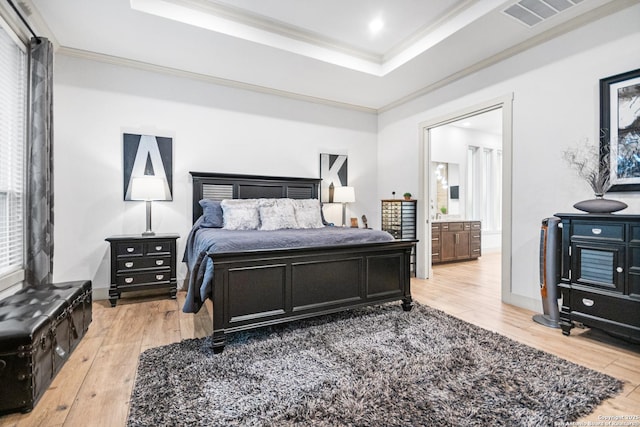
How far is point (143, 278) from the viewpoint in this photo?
351cm

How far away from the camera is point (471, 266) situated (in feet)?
19.0

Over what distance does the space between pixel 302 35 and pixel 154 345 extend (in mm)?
3423

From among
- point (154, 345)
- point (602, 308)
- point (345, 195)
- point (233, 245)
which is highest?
point (345, 195)

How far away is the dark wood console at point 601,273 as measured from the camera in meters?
2.26

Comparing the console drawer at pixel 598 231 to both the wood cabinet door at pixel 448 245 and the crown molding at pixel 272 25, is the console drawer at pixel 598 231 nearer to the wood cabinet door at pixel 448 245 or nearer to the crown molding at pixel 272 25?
the crown molding at pixel 272 25

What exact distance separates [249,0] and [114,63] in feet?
6.53

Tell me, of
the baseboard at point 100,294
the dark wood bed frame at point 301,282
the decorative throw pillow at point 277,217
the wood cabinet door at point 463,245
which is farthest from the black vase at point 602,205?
the baseboard at point 100,294

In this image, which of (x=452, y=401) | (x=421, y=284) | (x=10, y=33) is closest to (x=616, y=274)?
(x=452, y=401)

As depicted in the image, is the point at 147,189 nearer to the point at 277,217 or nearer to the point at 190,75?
the point at 277,217

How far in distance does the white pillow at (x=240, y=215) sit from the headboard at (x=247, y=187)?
1.44ft

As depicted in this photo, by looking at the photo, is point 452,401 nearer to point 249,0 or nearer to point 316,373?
point 316,373

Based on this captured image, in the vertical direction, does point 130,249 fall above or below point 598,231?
below

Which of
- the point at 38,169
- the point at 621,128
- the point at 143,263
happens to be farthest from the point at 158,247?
the point at 621,128

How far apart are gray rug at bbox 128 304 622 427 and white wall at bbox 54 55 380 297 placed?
2119 mm
